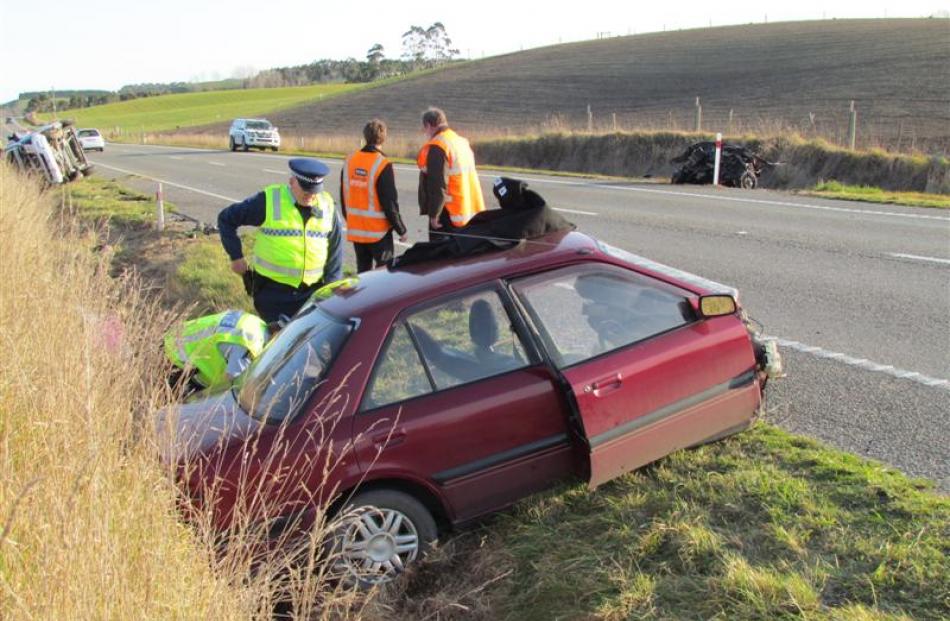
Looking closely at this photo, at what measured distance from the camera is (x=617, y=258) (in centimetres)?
440

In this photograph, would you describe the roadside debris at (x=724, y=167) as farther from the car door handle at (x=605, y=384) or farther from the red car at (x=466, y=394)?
the car door handle at (x=605, y=384)

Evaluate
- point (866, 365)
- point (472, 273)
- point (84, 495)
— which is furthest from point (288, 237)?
point (866, 365)

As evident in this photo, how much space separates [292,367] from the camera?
4.12 m

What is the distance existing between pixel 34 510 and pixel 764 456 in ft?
11.1

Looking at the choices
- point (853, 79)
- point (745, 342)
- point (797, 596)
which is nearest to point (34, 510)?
point (797, 596)

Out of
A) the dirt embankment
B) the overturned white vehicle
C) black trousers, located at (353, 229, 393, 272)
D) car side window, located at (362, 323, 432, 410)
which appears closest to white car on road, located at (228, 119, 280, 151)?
the dirt embankment

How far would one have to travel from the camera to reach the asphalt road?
4969 millimetres

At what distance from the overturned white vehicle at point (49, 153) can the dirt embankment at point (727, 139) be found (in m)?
13.2

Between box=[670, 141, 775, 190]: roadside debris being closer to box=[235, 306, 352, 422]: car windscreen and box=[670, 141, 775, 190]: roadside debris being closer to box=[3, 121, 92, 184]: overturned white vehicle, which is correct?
box=[3, 121, 92, 184]: overturned white vehicle

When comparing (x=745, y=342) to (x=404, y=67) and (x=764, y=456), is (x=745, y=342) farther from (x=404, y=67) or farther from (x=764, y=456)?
(x=404, y=67)

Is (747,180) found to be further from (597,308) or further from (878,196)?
(597,308)

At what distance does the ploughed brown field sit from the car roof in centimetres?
1907

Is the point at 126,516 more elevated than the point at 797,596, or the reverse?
the point at 126,516

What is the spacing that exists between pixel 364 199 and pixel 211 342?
2.10m
